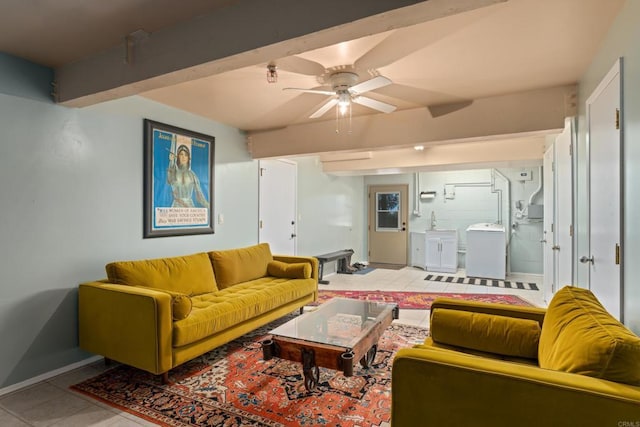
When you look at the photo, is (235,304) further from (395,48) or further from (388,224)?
(388,224)

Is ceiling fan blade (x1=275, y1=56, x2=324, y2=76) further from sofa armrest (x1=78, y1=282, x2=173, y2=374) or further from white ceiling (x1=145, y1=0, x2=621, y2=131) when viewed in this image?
sofa armrest (x1=78, y1=282, x2=173, y2=374)

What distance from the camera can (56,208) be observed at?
2.58 m

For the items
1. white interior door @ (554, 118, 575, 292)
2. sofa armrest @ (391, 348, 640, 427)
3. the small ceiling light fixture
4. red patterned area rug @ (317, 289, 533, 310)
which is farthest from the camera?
red patterned area rug @ (317, 289, 533, 310)

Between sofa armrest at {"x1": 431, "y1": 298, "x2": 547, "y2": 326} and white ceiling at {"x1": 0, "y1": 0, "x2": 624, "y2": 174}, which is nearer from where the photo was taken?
white ceiling at {"x1": 0, "y1": 0, "x2": 624, "y2": 174}

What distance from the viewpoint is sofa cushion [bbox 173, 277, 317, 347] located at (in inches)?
95.8

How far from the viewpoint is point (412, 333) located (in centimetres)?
338

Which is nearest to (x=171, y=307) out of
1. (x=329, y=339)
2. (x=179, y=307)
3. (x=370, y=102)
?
(x=179, y=307)

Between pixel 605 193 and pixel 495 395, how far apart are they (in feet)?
5.26

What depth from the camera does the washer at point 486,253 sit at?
6.37 metres

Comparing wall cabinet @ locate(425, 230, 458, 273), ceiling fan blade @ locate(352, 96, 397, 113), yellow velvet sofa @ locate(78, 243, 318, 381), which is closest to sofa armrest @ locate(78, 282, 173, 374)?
yellow velvet sofa @ locate(78, 243, 318, 381)

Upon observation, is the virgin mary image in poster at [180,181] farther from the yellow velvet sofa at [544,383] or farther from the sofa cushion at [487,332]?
the yellow velvet sofa at [544,383]

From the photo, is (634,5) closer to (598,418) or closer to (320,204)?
(598,418)

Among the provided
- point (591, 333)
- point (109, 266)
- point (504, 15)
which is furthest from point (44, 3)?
point (591, 333)

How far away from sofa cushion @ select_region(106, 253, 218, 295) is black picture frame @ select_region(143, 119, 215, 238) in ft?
1.36
